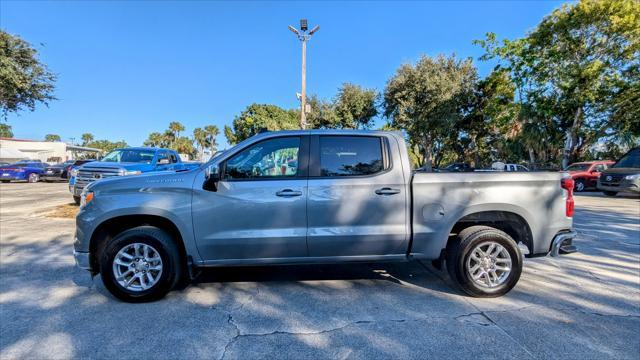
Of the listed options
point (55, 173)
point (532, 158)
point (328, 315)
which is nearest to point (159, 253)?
point (328, 315)

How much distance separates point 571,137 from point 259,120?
30834mm

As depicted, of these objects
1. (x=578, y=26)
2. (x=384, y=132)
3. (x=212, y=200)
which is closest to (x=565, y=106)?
(x=578, y=26)

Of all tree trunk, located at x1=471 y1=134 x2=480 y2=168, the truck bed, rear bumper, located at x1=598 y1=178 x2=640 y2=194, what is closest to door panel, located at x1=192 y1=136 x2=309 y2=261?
the truck bed

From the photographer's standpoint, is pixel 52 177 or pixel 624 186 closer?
pixel 624 186

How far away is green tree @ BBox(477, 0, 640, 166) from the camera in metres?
18.9

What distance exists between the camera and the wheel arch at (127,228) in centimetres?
371

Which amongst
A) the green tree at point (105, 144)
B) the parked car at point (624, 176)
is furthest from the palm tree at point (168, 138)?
the parked car at point (624, 176)

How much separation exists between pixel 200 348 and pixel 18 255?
463cm

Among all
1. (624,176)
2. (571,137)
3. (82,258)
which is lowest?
(82,258)

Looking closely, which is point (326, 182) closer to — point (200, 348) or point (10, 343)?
point (200, 348)

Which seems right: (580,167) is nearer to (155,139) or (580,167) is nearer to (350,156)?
(350,156)

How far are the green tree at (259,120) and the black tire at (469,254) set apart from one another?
3492 centimetres

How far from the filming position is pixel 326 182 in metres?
3.71

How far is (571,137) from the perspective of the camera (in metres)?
22.5
